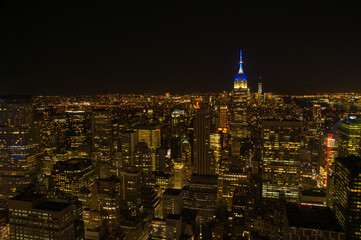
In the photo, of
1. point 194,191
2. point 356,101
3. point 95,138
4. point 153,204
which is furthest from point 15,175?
point 356,101

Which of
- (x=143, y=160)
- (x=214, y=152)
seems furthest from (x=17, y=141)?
(x=214, y=152)

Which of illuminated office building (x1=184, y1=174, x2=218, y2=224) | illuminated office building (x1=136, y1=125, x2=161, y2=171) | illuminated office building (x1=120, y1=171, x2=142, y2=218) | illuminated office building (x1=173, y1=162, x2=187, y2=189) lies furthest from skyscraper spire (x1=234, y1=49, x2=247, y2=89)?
illuminated office building (x1=120, y1=171, x2=142, y2=218)

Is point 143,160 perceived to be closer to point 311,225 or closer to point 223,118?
point 311,225

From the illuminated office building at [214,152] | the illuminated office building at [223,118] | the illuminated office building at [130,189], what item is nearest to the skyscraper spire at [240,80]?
the illuminated office building at [223,118]

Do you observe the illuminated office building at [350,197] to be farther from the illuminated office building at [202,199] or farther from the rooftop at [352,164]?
the illuminated office building at [202,199]

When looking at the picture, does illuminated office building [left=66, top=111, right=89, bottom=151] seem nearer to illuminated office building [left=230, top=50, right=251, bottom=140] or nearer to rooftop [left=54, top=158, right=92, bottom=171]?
rooftop [left=54, top=158, right=92, bottom=171]
